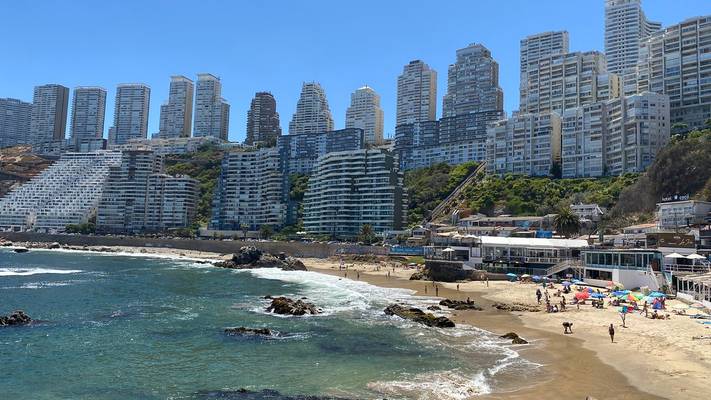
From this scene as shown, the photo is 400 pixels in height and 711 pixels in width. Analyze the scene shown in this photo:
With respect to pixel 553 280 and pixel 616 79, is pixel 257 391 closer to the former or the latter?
pixel 553 280

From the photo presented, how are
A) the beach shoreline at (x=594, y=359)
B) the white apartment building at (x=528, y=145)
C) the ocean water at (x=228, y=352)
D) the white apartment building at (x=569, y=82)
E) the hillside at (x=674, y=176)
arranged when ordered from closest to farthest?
the beach shoreline at (x=594, y=359) < the ocean water at (x=228, y=352) < the hillside at (x=674, y=176) < the white apartment building at (x=528, y=145) < the white apartment building at (x=569, y=82)

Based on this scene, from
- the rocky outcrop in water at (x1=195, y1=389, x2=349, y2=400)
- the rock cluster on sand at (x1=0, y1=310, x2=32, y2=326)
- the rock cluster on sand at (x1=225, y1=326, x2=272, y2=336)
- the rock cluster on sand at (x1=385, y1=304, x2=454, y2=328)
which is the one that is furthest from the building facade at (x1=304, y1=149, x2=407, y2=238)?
the rocky outcrop in water at (x1=195, y1=389, x2=349, y2=400)

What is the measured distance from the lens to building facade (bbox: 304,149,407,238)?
503ft

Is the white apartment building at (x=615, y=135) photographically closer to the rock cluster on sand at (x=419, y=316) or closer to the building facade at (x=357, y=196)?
the building facade at (x=357, y=196)

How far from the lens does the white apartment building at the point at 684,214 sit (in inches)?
3182

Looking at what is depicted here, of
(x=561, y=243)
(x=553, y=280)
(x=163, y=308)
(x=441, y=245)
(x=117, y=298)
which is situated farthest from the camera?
(x=441, y=245)

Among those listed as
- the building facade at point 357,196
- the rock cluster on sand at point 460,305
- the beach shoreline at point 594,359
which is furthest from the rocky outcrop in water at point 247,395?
the building facade at point 357,196

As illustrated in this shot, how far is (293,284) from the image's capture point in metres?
74.9

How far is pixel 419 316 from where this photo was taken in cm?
4384

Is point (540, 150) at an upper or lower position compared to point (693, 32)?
lower

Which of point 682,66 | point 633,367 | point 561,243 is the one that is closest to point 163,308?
point 633,367

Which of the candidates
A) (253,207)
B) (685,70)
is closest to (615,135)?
(685,70)

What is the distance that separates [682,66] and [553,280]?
108m

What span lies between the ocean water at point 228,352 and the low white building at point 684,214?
50.8 meters
